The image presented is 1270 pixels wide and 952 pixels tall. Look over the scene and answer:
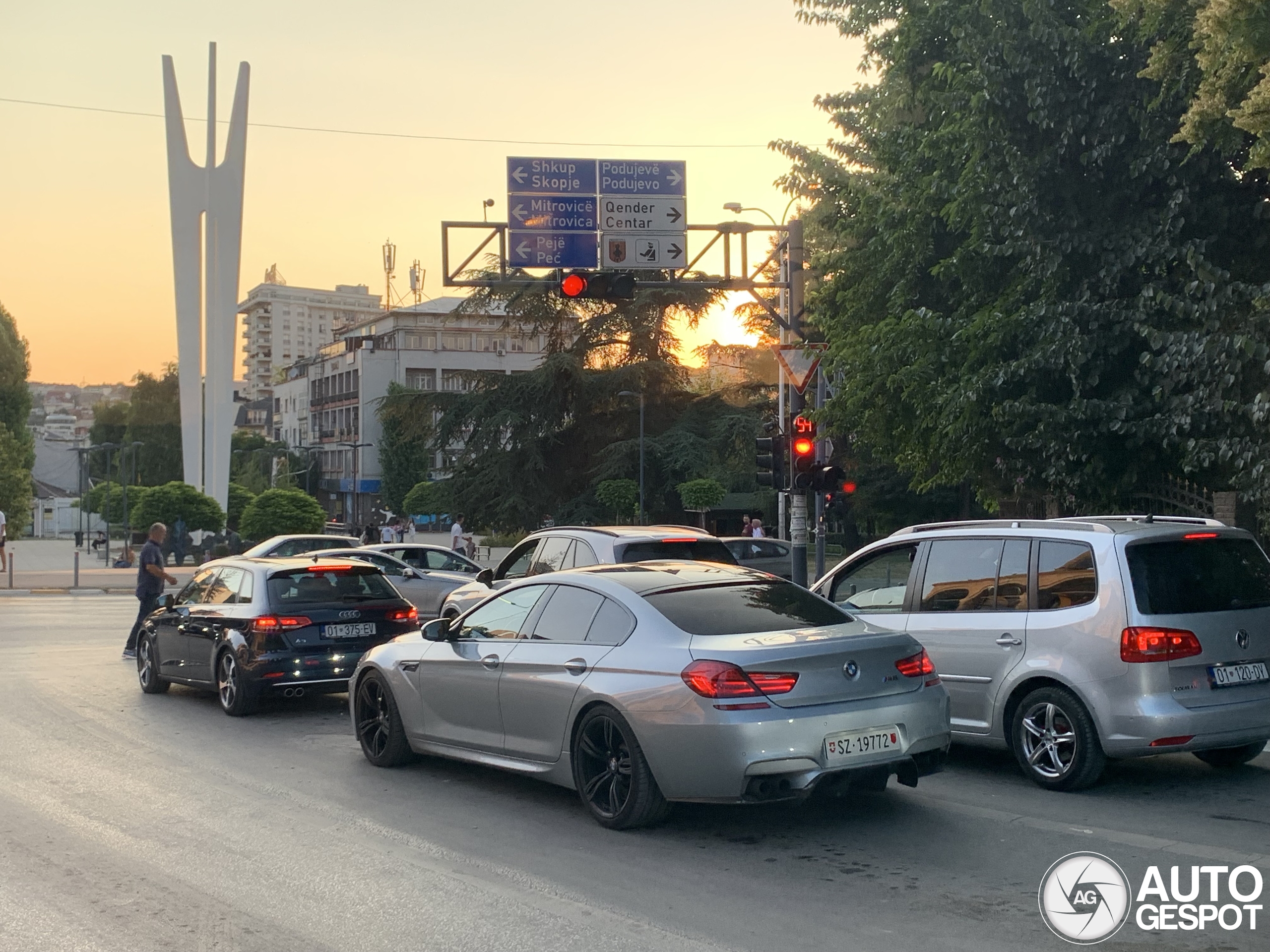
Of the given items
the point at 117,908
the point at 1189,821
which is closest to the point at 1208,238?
the point at 1189,821

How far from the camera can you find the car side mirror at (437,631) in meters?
9.10

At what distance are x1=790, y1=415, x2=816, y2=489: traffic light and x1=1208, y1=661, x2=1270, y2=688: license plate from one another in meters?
10.4

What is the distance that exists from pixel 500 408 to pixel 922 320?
35269mm

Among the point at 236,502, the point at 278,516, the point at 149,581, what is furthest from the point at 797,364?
the point at 236,502

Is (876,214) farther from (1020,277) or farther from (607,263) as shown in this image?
(607,263)

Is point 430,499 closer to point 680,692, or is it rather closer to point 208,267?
point 208,267

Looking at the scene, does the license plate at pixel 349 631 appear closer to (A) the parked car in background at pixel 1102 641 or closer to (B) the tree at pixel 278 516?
(A) the parked car in background at pixel 1102 641

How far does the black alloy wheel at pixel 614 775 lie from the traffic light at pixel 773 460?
39.4 ft

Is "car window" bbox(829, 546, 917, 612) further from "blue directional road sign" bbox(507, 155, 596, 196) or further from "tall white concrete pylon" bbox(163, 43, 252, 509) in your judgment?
"tall white concrete pylon" bbox(163, 43, 252, 509)

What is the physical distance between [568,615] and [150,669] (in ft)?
24.7

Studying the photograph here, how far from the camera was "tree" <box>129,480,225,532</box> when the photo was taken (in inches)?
1796

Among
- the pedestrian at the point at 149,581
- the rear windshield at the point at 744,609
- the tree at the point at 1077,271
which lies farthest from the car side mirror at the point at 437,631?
the pedestrian at the point at 149,581

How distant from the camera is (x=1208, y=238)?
15242 mm

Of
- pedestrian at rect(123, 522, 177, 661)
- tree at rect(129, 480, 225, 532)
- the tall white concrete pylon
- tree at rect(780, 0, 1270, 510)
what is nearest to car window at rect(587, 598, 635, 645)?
tree at rect(780, 0, 1270, 510)
